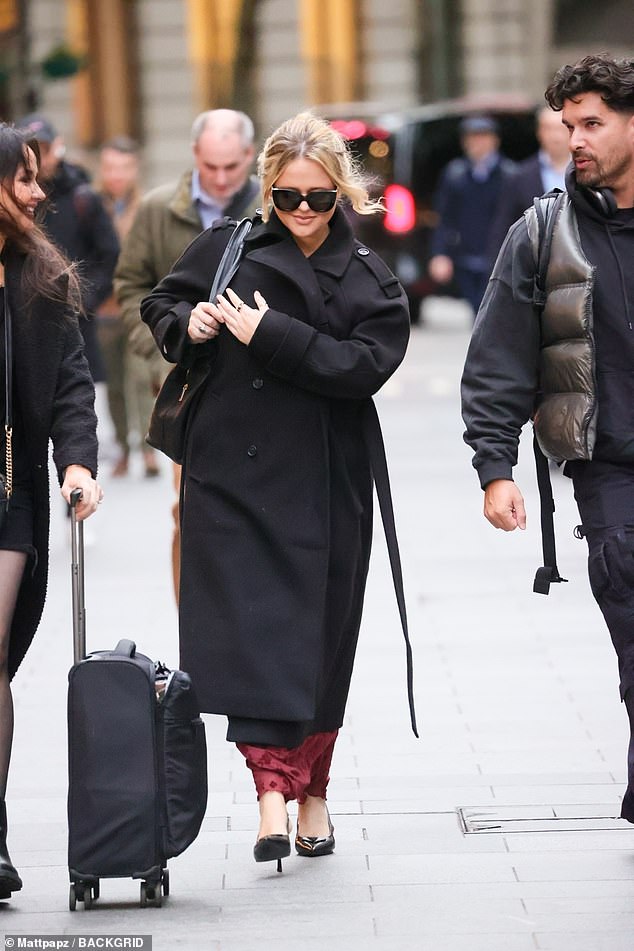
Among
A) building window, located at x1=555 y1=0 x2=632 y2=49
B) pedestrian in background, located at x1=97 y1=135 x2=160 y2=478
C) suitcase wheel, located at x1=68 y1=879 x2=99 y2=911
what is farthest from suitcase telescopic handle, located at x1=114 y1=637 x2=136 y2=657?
building window, located at x1=555 y1=0 x2=632 y2=49

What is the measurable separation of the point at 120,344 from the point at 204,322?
7984 millimetres

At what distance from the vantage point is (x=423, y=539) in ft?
33.2

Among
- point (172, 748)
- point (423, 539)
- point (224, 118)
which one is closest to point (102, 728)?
point (172, 748)

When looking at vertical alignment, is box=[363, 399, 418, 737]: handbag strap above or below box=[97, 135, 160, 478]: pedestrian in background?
above

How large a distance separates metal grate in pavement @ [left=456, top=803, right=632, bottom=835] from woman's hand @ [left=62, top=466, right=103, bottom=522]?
1.32 m

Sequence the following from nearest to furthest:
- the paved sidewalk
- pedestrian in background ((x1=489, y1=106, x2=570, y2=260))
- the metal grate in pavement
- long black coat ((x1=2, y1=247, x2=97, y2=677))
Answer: the paved sidewalk, long black coat ((x1=2, y1=247, x2=97, y2=677)), the metal grate in pavement, pedestrian in background ((x1=489, y1=106, x2=570, y2=260))

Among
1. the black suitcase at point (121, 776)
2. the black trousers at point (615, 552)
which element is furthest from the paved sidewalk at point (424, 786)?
Answer: the black trousers at point (615, 552)

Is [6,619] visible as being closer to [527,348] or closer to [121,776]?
[121,776]

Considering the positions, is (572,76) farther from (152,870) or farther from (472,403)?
(152,870)

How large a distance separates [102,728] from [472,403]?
118 cm

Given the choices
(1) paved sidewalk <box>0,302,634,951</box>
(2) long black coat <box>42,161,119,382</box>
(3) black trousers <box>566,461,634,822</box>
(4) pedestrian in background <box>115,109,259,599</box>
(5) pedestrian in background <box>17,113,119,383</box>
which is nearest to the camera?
(1) paved sidewalk <box>0,302,634,951</box>
